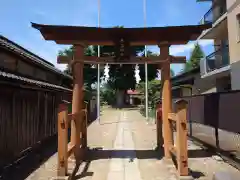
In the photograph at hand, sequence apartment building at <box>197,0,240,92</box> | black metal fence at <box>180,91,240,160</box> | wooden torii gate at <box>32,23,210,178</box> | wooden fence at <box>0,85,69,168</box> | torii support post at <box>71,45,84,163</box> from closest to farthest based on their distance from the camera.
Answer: wooden fence at <box>0,85,69,168</box>
black metal fence at <box>180,91,240,160</box>
wooden torii gate at <box>32,23,210,178</box>
torii support post at <box>71,45,84,163</box>
apartment building at <box>197,0,240,92</box>

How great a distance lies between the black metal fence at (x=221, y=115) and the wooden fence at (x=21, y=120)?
5816 mm

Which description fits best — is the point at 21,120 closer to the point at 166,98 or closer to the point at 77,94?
the point at 77,94

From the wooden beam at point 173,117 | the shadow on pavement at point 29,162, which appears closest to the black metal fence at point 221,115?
the wooden beam at point 173,117

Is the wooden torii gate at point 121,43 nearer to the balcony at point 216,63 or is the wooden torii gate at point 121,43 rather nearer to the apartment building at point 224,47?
the apartment building at point 224,47

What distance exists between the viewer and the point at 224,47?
17.5 meters

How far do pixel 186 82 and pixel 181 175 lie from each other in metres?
20.9

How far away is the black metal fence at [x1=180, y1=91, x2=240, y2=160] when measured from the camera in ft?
22.4

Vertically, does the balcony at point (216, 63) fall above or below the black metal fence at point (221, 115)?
above

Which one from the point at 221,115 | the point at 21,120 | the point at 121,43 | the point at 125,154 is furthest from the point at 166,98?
the point at 21,120

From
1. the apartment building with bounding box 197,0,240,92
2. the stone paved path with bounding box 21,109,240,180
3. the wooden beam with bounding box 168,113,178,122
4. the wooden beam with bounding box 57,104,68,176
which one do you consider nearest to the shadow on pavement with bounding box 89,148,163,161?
the stone paved path with bounding box 21,109,240,180

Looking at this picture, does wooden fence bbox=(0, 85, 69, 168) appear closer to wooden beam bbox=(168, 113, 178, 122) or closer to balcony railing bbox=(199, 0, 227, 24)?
wooden beam bbox=(168, 113, 178, 122)

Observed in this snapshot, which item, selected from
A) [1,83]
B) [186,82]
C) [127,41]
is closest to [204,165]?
[127,41]

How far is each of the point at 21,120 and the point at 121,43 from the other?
153 inches

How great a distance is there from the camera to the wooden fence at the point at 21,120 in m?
6.54
